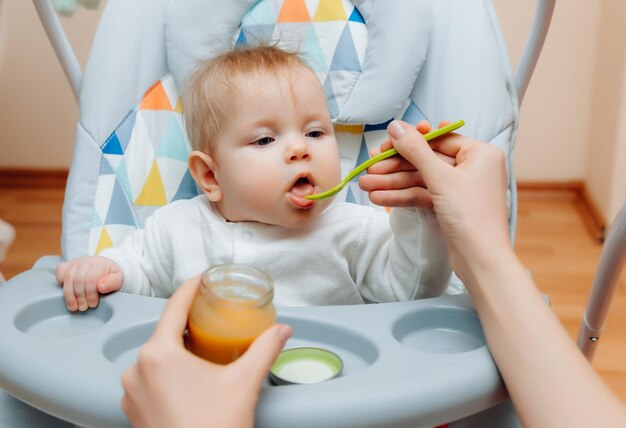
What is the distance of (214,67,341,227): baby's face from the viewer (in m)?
0.94

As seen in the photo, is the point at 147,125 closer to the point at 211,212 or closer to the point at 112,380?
the point at 211,212

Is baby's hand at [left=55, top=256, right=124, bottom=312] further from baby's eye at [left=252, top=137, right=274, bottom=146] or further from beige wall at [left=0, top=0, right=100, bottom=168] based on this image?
beige wall at [left=0, top=0, right=100, bottom=168]

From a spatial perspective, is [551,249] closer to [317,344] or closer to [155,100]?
[155,100]

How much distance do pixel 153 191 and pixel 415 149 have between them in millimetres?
445

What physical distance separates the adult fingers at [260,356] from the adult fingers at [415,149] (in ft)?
0.74

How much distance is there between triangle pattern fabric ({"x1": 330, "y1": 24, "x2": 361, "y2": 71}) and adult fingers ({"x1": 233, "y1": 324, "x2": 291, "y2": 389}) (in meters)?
0.55

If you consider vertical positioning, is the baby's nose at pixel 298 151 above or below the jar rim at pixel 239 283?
above

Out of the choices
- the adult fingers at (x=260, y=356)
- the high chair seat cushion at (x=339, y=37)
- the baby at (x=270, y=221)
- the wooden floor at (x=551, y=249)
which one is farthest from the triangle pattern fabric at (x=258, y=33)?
the wooden floor at (x=551, y=249)

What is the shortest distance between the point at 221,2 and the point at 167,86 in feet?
0.45

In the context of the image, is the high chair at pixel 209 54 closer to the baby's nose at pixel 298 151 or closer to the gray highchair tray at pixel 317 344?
the gray highchair tray at pixel 317 344

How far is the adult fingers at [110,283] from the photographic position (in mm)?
894

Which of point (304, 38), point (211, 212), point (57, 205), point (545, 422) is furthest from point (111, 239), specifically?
point (57, 205)

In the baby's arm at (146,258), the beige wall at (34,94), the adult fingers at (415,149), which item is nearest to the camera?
the adult fingers at (415,149)

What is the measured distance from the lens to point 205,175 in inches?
40.6
